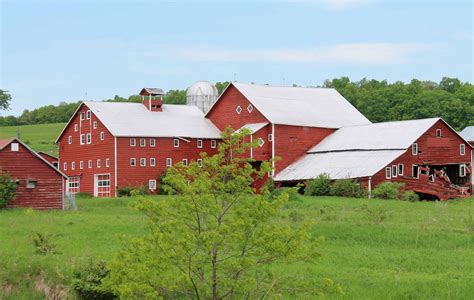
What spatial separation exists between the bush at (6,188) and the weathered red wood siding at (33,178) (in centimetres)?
102

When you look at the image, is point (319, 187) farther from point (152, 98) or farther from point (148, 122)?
point (152, 98)

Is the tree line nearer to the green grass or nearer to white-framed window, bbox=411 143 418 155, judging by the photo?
the green grass

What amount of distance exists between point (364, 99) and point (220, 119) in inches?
2002

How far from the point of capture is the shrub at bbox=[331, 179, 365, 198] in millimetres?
55591

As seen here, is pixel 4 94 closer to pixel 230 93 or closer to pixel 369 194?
pixel 230 93

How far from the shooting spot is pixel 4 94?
117 metres

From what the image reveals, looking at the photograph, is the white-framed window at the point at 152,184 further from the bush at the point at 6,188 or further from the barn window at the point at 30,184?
the bush at the point at 6,188

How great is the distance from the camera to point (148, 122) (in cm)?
6938

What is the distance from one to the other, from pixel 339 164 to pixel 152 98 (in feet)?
62.1

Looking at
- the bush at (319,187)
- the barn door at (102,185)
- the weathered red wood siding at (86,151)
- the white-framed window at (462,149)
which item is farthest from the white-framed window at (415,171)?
the barn door at (102,185)

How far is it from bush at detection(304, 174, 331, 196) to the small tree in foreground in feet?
129

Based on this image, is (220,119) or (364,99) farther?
(364,99)

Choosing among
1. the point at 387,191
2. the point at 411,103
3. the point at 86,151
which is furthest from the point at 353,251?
the point at 411,103

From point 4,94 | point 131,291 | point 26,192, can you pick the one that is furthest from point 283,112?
point 4,94
